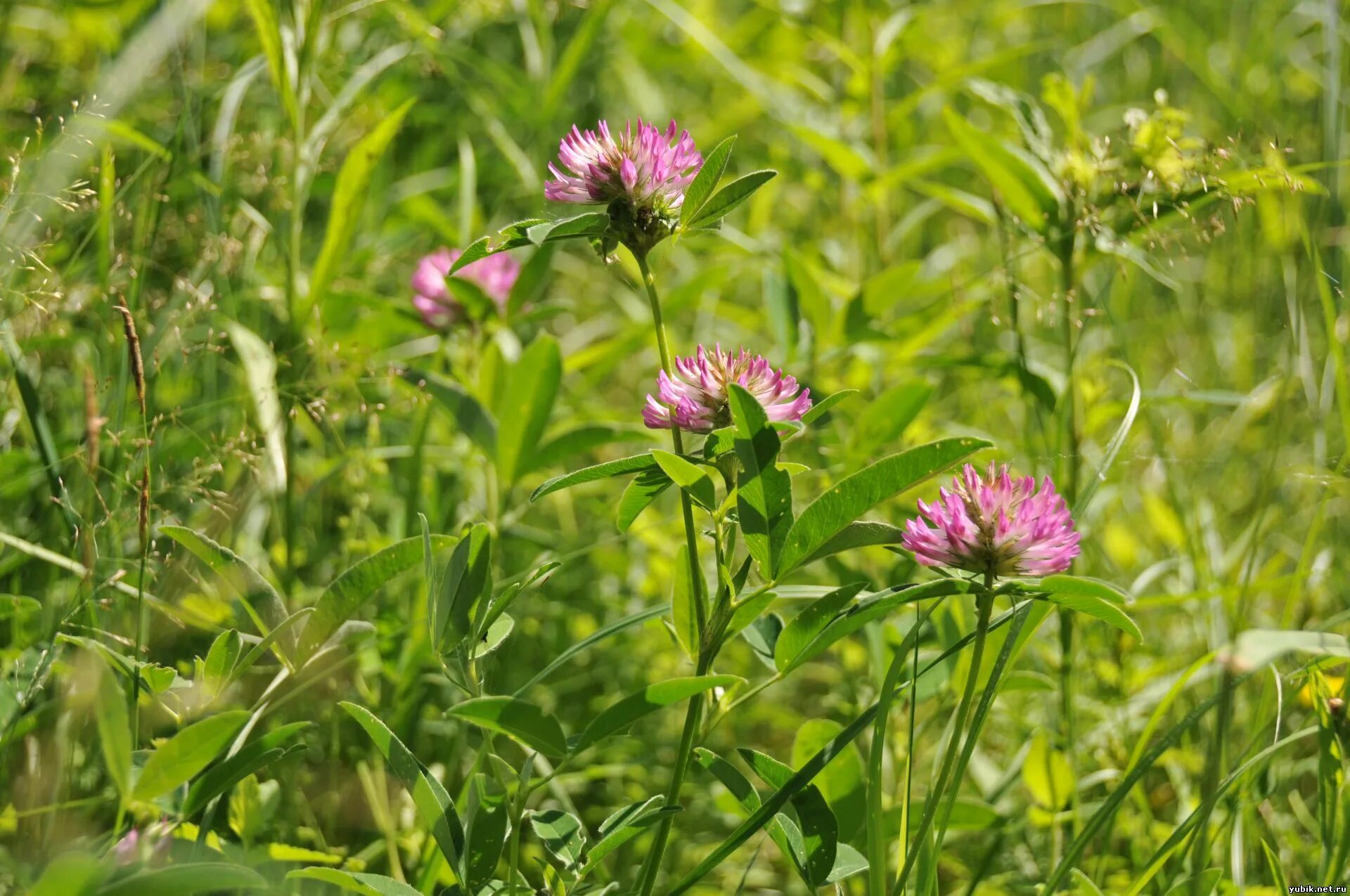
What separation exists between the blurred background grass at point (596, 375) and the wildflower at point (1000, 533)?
295mm

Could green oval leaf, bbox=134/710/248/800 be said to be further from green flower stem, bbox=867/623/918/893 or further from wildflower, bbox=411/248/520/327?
wildflower, bbox=411/248/520/327

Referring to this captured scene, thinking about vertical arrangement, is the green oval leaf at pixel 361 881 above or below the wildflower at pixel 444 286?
below

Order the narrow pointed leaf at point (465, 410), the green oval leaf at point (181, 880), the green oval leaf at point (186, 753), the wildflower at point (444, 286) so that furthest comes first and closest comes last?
the wildflower at point (444, 286)
the narrow pointed leaf at point (465, 410)
the green oval leaf at point (186, 753)
the green oval leaf at point (181, 880)

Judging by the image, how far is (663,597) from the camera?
1683 mm

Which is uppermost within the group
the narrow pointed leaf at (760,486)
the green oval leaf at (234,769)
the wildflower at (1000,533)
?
the narrow pointed leaf at (760,486)

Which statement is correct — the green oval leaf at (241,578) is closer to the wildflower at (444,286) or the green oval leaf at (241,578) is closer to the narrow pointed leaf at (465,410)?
the narrow pointed leaf at (465,410)

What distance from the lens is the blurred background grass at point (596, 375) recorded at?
1.27 meters

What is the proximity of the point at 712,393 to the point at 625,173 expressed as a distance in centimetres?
18

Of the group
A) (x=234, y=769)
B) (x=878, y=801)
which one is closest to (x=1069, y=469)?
(x=878, y=801)

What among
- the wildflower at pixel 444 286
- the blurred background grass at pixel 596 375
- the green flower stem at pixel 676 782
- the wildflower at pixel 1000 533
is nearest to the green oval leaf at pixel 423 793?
the green flower stem at pixel 676 782

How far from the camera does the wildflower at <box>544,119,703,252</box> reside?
88cm

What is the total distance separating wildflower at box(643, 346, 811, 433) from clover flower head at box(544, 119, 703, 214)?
0.40ft

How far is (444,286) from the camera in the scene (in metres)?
1.54

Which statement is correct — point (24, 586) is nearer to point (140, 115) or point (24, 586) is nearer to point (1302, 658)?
point (140, 115)
